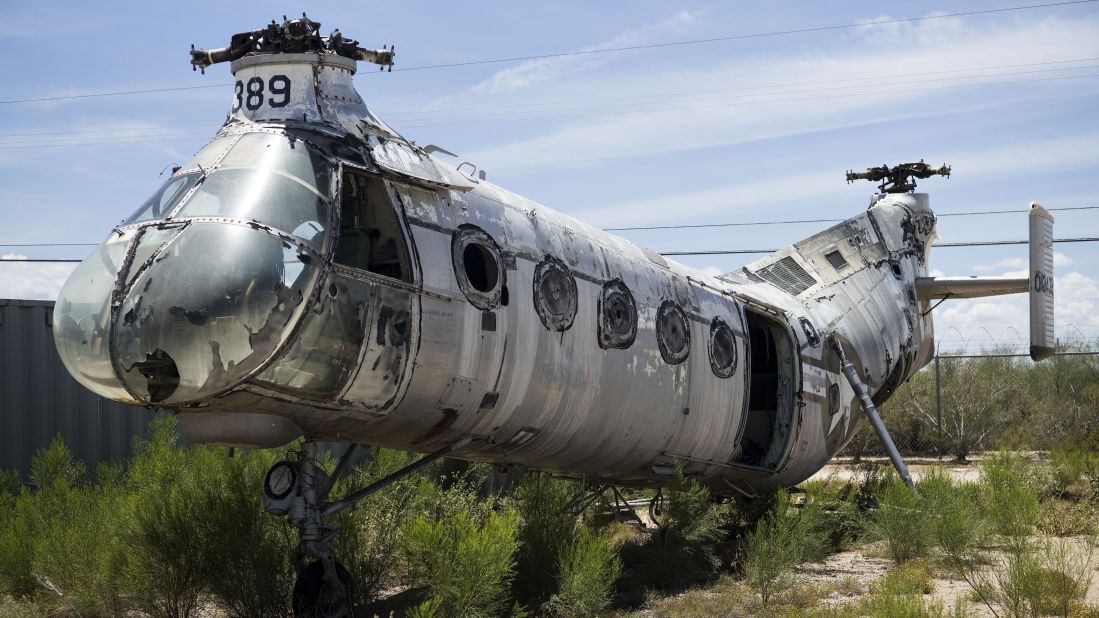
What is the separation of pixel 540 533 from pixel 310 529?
2.64 m

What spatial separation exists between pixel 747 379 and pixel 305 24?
6.04 meters

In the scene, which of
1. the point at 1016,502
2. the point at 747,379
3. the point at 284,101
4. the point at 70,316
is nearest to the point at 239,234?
the point at 70,316

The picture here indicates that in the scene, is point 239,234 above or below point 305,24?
below

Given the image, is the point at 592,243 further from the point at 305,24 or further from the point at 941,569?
the point at 941,569

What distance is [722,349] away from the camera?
1134 cm

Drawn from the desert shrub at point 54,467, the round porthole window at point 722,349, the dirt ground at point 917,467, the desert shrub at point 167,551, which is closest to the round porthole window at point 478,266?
the desert shrub at point 167,551

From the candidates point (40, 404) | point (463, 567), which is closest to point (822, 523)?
point (463, 567)

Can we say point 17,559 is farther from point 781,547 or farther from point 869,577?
point 869,577

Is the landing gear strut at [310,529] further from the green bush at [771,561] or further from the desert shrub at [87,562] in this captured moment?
the green bush at [771,561]

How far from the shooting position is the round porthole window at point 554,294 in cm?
873

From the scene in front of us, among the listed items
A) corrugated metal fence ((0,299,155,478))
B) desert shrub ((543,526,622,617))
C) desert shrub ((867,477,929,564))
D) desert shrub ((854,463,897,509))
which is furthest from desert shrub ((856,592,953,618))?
corrugated metal fence ((0,299,155,478))

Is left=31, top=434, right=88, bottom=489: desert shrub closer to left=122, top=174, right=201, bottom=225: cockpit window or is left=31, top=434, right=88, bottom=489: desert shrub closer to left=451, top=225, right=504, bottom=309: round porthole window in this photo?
left=122, top=174, right=201, bottom=225: cockpit window

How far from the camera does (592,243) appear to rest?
9930 mm

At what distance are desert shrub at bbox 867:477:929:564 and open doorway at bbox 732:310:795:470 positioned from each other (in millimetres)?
1361
